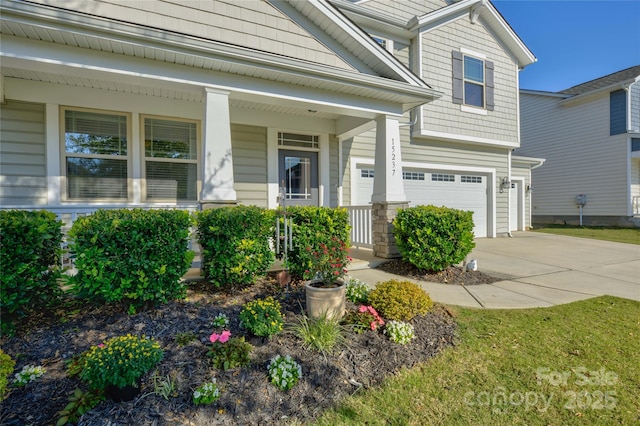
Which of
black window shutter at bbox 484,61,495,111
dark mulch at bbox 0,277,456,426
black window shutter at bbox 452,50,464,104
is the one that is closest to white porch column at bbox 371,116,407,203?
dark mulch at bbox 0,277,456,426

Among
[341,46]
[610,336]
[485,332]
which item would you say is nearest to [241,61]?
[341,46]

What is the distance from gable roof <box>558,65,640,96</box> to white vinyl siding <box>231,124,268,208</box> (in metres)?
16.7

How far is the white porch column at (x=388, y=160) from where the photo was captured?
621 cm

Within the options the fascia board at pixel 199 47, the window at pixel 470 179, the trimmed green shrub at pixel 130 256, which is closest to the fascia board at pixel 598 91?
the window at pixel 470 179

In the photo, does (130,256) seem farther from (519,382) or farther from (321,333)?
(519,382)

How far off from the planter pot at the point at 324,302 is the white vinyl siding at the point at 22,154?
5166mm

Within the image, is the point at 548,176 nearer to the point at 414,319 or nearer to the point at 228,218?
the point at 414,319

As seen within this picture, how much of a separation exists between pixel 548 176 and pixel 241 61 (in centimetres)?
1838

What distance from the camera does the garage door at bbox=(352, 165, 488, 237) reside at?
27.9ft

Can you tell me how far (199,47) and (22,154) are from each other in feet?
12.1

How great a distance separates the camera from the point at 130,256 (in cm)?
327

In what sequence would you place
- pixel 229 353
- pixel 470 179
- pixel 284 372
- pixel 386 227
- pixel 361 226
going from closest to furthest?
pixel 284 372, pixel 229 353, pixel 386 227, pixel 361 226, pixel 470 179

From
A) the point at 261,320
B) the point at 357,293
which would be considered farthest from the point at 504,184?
the point at 261,320

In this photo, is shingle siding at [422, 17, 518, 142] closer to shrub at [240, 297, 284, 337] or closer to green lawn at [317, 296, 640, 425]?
green lawn at [317, 296, 640, 425]
